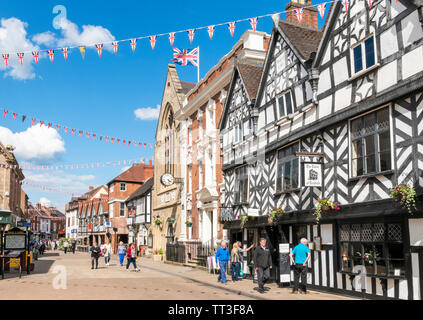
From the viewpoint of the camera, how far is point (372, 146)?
39.7 ft

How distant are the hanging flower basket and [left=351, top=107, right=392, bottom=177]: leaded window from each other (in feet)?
13.1

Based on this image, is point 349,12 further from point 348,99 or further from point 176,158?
point 176,158

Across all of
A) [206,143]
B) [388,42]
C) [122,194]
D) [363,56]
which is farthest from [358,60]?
[122,194]

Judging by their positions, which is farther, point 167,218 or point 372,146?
point 167,218

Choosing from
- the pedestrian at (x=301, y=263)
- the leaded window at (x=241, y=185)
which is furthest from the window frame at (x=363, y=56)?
the leaded window at (x=241, y=185)

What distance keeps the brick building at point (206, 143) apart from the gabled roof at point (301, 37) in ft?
16.9

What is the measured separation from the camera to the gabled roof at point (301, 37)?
53.0 ft

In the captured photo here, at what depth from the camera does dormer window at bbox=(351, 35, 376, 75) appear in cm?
1220

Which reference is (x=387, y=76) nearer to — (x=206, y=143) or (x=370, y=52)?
(x=370, y=52)

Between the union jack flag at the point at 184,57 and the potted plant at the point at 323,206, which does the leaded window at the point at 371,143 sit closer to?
the potted plant at the point at 323,206

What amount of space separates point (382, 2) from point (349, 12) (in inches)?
55.9

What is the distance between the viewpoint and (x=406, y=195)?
33.7 ft

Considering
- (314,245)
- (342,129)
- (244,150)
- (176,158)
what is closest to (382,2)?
(342,129)

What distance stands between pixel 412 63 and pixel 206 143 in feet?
58.3
